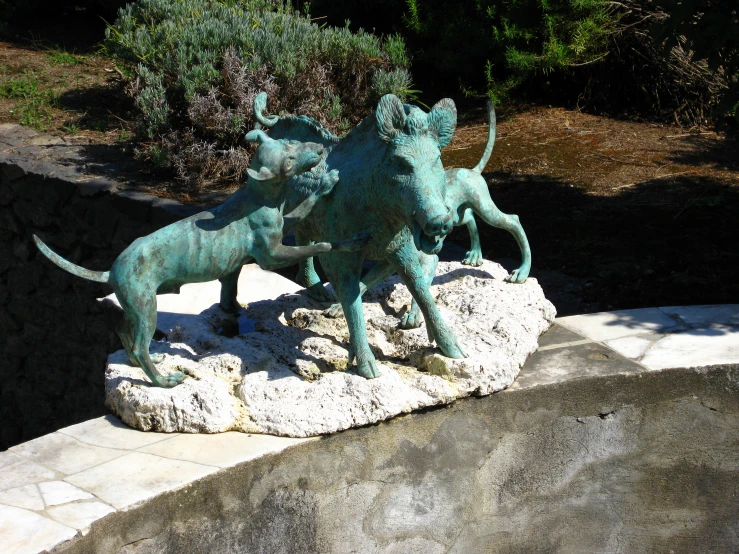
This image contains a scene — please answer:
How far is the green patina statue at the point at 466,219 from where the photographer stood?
3.65 metres

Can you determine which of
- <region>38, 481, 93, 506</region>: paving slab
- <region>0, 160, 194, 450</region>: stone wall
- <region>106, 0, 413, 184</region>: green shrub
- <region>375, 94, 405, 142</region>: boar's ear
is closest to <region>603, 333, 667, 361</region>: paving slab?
<region>375, 94, 405, 142</region>: boar's ear

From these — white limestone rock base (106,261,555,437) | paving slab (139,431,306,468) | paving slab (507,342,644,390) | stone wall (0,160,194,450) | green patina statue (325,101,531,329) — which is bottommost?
stone wall (0,160,194,450)

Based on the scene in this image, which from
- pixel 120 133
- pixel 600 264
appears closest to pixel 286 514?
pixel 600 264

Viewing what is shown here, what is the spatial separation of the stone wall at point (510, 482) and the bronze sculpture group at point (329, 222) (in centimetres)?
34

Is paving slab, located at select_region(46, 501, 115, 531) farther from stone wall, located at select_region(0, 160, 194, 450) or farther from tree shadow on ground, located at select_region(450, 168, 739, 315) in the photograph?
→ stone wall, located at select_region(0, 160, 194, 450)

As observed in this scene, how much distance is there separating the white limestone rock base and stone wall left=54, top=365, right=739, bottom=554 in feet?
0.33

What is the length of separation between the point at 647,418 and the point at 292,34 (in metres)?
4.61

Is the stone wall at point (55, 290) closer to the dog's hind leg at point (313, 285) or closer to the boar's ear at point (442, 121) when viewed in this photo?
the dog's hind leg at point (313, 285)

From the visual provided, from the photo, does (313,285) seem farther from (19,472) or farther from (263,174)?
(19,472)

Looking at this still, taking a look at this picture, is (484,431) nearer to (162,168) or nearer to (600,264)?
(600,264)

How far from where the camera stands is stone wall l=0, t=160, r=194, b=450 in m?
6.46

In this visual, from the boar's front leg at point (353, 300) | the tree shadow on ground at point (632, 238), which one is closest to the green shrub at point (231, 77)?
the tree shadow on ground at point (632, 238)

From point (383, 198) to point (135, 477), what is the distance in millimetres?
1256

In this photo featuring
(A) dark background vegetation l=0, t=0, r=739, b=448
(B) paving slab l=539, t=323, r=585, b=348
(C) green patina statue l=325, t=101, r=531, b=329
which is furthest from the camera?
(A) dark background vegetation l=0, t=0, r=739, b=448
